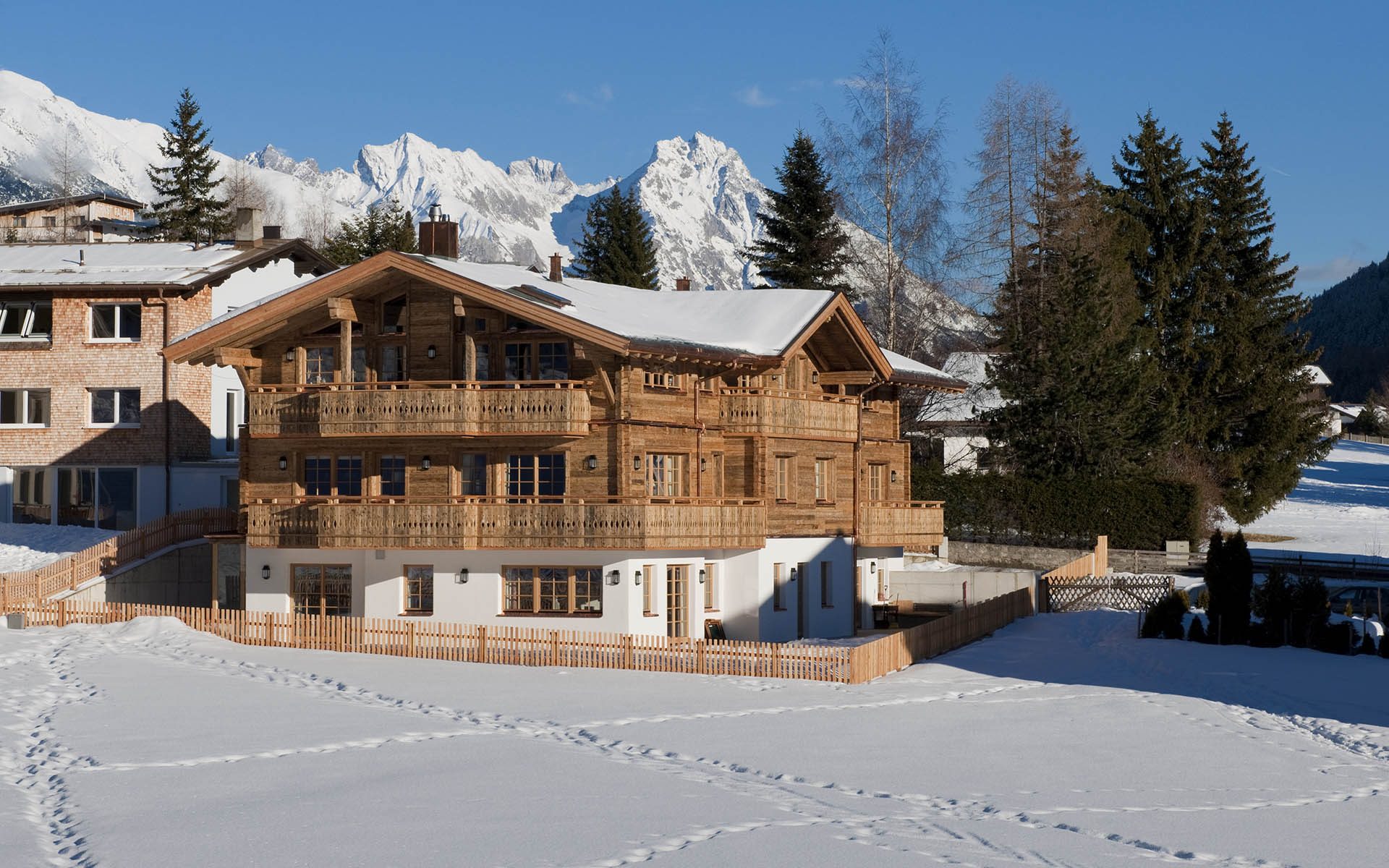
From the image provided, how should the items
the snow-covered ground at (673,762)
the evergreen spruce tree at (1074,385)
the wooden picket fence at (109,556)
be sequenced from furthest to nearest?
1. the evergreen spruce tree at (1074,385)
2. the wooden picket fence at (109,556)
3. the snow-covered ground at (673,762)

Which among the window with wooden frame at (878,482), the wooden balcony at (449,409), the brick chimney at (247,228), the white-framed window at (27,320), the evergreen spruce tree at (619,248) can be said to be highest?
the evergreen spruce tree at (619,248)

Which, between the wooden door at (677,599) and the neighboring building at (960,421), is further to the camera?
the neighboring building at (960,421)

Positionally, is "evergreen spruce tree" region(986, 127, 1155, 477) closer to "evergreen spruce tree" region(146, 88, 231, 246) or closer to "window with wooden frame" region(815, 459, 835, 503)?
"window with wooden frame" region(815, 459, 835, 503)

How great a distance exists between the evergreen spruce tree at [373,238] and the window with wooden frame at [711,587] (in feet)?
124

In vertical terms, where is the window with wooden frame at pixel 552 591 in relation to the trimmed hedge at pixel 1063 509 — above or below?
below

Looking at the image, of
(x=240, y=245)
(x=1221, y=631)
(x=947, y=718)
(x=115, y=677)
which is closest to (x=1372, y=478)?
(x=1221, y=631)

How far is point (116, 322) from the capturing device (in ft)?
160

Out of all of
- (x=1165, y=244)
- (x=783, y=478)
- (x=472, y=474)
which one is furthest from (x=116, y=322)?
(x=1165, y=244)

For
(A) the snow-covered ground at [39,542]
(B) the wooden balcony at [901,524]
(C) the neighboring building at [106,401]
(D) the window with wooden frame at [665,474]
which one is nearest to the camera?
(D) the window with wooden frame at [665,474]

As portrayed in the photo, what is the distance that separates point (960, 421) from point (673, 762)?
1813 inches

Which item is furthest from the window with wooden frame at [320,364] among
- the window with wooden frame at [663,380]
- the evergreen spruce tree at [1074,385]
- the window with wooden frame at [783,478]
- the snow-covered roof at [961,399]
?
the snow-covered roof at [961,399]

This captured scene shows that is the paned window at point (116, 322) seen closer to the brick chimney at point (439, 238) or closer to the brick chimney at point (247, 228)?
the brick chimney at point (247, 228)

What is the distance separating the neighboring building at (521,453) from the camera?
3619 centimetres

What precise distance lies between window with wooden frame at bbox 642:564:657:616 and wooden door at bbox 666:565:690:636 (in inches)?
19.1
